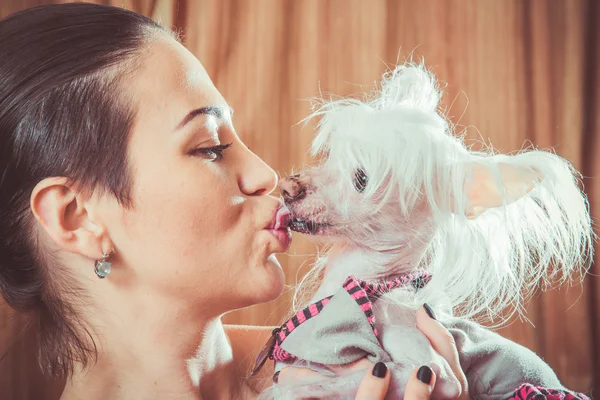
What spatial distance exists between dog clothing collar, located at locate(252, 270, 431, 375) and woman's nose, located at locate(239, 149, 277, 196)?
24 centimetres

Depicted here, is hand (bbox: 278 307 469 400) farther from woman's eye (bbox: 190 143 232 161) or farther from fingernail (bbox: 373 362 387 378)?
woman's eye (bbox: 190 143 232 161)

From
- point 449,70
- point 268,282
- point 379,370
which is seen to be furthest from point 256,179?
point 449,70

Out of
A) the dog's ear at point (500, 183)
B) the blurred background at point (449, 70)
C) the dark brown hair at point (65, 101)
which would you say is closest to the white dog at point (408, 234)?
the dog's ear at point (500, 183)

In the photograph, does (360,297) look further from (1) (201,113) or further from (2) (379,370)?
(1) (201,113)

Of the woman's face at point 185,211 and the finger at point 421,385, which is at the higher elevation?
the woman's face at point 185,211

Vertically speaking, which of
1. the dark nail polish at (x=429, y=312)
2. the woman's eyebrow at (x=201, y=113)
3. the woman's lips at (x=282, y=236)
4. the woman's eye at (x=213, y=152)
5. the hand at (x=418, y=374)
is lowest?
the hand at (x=418, y=374)

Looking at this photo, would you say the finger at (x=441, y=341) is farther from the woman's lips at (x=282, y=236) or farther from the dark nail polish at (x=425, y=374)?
the woman's lips at (x=282, y=236)

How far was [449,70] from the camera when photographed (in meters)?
2.07

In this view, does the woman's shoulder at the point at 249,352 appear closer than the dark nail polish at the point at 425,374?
No

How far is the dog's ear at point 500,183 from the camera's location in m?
1.02

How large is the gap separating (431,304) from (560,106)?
1213 millimetres

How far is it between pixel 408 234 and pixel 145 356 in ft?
1.67

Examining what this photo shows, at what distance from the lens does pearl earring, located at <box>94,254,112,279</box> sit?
1.09 metres

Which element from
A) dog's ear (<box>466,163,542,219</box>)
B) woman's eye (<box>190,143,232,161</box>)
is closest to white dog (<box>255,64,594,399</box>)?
dog's ear (<box>466,163,542,219</box>)
